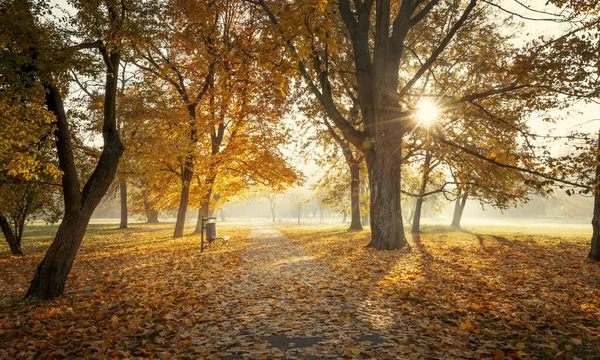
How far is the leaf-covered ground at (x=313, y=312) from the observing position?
13.5 ft

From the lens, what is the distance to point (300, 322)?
16.3 feet

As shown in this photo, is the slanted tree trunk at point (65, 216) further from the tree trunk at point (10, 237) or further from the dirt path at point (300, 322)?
the tree trunk at point (10, 237)

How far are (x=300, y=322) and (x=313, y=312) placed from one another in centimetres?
51

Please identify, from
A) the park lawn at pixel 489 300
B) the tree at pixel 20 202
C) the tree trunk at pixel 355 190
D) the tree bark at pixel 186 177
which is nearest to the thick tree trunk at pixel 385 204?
the park lawn at pixel 489 300

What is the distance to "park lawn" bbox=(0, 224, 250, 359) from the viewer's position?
4.34 meters

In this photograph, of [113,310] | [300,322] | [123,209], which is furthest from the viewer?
[123,209]

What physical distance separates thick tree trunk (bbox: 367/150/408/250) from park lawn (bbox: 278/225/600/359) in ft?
5.87

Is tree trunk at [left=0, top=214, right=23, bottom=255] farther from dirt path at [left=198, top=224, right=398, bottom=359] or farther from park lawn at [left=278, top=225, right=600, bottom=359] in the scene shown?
park lawn at [left=278, top=225, right=600, bottom=359]

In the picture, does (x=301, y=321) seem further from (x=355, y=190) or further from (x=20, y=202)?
(x=355, y=190)

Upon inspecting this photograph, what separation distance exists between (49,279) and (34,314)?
1137 mm

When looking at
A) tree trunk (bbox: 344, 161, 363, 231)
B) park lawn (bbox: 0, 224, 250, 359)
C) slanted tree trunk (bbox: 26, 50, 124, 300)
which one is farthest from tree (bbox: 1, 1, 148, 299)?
tree trunk (bbox: 344, 161, 363, 231)

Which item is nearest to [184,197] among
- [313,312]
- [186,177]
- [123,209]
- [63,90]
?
[186,177]

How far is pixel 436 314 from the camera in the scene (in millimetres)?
5168

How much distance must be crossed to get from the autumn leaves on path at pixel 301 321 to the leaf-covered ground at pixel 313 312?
0.02 m
